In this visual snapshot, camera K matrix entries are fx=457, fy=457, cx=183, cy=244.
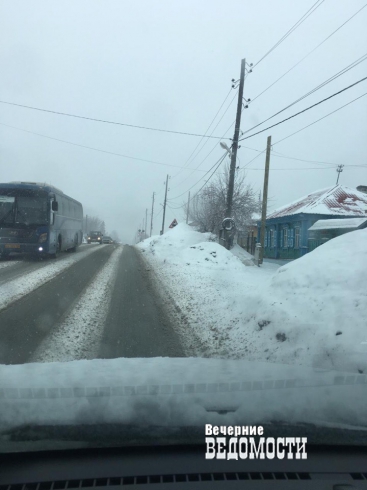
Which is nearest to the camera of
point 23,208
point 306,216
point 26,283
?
point 26,283

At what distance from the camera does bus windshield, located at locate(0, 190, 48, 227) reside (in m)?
19.0

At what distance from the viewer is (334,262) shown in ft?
27.5

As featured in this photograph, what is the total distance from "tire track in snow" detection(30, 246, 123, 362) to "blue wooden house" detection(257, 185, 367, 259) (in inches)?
807

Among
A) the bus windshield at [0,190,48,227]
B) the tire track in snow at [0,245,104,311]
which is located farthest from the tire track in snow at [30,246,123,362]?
the bus windshield at [0,190,48,227]

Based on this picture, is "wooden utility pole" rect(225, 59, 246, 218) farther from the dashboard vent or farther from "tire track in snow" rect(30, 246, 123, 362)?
the dashboard vent

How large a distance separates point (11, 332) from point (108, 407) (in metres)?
4.76

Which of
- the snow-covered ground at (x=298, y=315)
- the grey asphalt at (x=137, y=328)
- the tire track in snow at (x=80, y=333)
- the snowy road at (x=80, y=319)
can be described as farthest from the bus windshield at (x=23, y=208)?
the snow-covered ground at (x=298, y=315)

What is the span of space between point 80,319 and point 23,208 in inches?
472

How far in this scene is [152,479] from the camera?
2.60 metres

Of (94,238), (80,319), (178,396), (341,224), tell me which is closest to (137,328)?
(80,319)

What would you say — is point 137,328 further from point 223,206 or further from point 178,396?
point 223,206

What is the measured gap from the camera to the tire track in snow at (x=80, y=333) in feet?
20.8

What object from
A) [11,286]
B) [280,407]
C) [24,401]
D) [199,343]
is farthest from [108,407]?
[11,286]

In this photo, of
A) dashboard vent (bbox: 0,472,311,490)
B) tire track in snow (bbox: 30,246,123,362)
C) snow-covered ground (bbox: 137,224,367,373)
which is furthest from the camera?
tire track in snow (bbox: 30,246,123,362)
